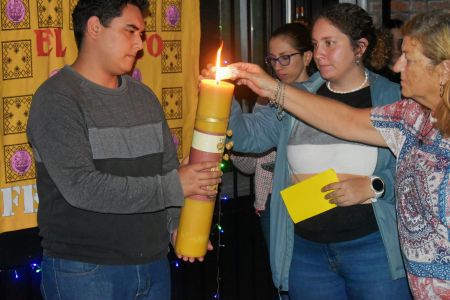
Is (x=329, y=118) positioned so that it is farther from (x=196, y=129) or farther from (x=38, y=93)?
(x=38, y=93)

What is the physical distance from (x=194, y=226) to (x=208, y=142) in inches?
12.0

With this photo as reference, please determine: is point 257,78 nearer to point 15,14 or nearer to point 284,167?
point 284,167

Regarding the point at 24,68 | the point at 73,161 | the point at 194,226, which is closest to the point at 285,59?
the point at 24,68

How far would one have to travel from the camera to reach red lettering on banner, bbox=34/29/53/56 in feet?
9.98

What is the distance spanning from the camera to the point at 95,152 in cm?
229

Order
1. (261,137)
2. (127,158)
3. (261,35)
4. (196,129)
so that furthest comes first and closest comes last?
(261,35), (261,137), (127,158), (196,129)

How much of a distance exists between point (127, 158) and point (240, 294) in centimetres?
268

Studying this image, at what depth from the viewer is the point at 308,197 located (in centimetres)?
285

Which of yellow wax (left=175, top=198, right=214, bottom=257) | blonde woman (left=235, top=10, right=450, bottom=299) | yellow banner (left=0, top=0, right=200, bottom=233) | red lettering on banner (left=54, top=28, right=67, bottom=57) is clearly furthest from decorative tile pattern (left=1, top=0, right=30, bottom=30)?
blonde woman (left=235, top=10, right=450, bottom=299)

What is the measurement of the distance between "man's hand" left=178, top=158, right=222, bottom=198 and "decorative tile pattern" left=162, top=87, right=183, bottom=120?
1366mm

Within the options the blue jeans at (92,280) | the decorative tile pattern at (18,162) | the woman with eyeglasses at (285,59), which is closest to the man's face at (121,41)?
the blue jeans at (92,280)

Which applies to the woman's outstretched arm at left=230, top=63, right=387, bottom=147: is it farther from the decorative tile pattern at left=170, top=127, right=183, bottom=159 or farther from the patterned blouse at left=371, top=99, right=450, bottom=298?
the decorative tile pattern at left=170, top=127, right=183, bottom=159

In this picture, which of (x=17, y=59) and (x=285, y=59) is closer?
(x=17, y=59)

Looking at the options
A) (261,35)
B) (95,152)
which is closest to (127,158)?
(95,152)
